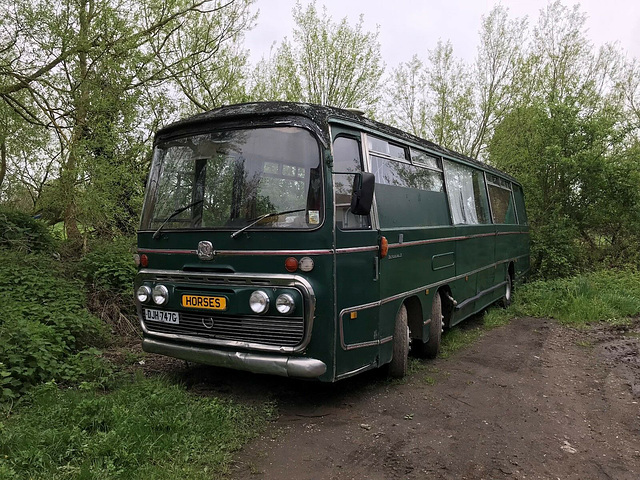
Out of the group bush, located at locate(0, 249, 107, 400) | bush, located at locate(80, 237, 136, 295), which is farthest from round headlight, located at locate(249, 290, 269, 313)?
bush, located at locate(80, 237, 136, 295)

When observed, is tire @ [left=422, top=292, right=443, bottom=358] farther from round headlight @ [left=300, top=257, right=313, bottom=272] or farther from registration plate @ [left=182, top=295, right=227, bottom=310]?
registration plate @ [left=182, top=295, right=227, bottom=310]

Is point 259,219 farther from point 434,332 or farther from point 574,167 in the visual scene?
point 574,167

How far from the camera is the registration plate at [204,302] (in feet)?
15.5

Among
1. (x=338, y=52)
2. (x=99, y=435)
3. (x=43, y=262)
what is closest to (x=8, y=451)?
(x=99, y=435)

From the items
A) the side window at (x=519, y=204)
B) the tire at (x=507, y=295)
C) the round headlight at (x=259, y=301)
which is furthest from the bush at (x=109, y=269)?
the side window at (x=519, y=204)

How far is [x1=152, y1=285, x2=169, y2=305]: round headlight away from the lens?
510 centimetres

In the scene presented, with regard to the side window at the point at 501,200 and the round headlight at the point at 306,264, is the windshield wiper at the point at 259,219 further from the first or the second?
the side window at the point at 501,200

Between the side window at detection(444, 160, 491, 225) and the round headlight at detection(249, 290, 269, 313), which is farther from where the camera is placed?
the side window at detection(444, 160, 491, 225)

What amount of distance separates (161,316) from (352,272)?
2.01m

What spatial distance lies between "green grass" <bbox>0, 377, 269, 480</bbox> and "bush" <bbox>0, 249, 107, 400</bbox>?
45cm

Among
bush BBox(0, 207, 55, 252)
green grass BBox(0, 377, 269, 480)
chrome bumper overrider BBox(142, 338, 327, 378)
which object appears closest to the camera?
green grass BBox(0, 377, 269, 480)

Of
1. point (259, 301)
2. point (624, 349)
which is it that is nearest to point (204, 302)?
point (259, 301)

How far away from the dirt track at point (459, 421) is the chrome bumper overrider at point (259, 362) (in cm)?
51

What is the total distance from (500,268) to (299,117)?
7395 millimetres
